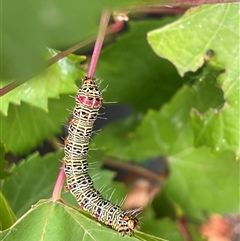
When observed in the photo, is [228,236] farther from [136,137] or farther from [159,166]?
[136,137]

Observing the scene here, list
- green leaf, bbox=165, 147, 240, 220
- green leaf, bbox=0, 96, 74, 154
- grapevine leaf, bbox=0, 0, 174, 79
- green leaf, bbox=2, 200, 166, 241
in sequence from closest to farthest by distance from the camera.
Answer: grapevine leaf, bbox=0, 0, 174, 79, green leaf, bbox=2, 200, 166, 241, green leaf, bbox=0, 96, 74, 154, green leaf, bbox=165, 147, 240, 220

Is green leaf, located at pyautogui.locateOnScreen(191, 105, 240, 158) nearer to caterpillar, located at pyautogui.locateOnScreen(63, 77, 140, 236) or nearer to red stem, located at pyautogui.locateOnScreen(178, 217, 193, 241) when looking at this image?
caterpillar, located at pyautogui.locateOnScreen(63, 77, 140, 236)

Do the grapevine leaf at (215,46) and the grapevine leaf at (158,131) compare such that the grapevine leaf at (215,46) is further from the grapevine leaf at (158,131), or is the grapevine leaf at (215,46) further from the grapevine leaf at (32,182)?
the grapevine leaf at (32,182)

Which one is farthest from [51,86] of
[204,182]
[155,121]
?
[204,182]

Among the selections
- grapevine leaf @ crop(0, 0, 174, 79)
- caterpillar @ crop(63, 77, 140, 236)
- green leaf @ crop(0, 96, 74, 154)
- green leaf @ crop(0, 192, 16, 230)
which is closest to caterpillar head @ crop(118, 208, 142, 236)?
caterpillar @ crop(63, 77, 140, 236)

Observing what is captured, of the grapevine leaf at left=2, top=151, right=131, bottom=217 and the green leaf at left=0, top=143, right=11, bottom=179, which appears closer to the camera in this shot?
the green leaf at left=0, top=143, right=11, bottom=179

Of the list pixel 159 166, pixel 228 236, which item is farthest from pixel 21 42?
pixel 228 236
